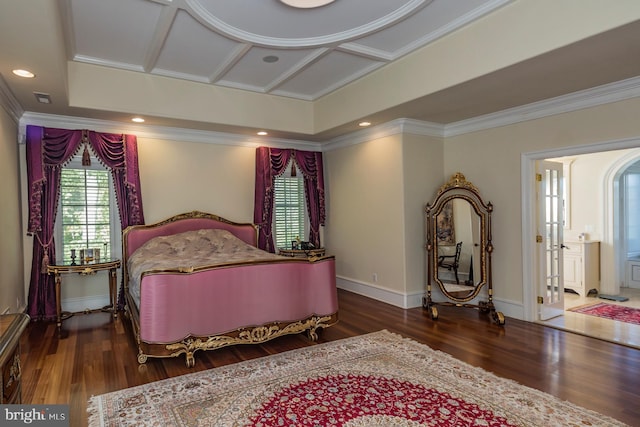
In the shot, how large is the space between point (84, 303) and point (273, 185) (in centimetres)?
316

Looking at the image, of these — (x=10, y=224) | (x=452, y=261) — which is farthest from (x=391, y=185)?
(x=10, y=224)

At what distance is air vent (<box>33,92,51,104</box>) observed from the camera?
159 inches

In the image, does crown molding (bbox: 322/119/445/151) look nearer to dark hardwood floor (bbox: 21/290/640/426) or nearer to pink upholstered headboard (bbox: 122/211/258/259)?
pink upholstered headboard (bbox: 122/211/258/259)

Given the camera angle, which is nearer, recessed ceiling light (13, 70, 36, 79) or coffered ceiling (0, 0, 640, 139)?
coffered ceiling (0, 0, 640, 139)

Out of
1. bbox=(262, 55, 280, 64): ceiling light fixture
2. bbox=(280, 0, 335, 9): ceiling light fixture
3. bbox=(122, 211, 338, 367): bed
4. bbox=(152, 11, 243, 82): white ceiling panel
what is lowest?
bbox=(122, 211, 338, 367): bed

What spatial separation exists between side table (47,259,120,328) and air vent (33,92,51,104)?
1.88 meters

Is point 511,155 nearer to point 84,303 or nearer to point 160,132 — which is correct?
point 160,132

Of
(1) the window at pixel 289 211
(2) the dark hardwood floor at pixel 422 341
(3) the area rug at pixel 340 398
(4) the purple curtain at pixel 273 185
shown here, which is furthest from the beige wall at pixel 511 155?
(1) the window at pixel 289 211

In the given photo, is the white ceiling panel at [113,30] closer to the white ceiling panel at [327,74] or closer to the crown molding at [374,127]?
the crown molding at [374,127]

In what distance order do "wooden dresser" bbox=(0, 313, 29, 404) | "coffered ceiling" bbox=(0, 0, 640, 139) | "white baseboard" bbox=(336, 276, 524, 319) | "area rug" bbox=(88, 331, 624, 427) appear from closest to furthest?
1. "wooden dresser" bbox=(0, 313, 29, 404)
2. "area rug" bbox=(88, 331, 624, 427)
3. "coffered ceiling" bbox=(0, 0, 640, 139)
4. "white baseboard" bbox=(336, 276, 524, 319)

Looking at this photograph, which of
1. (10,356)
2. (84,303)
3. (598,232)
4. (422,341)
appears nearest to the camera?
(10,356)

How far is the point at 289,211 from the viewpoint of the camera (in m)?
6.77

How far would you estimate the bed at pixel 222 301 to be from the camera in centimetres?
328

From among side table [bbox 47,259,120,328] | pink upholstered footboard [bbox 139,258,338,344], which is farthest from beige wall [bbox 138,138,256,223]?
pink upholstered footboard [bbox 139,258,338,344]
